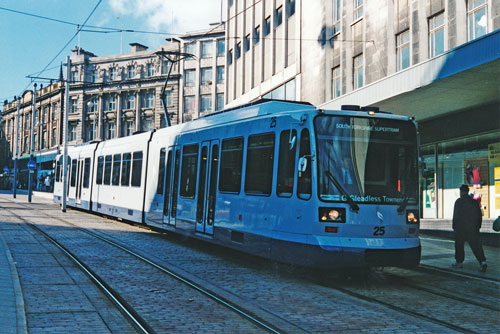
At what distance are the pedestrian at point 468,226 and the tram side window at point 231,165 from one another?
14.0 ft

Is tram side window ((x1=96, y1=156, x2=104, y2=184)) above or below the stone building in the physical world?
below

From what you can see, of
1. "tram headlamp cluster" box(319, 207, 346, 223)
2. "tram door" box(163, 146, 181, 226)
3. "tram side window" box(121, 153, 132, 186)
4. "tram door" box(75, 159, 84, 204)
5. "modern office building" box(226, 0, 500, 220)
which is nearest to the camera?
"tram headlamp cluster" box(319, 207, 346, 223)

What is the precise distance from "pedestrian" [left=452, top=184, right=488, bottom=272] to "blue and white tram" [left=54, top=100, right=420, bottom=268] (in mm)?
2073

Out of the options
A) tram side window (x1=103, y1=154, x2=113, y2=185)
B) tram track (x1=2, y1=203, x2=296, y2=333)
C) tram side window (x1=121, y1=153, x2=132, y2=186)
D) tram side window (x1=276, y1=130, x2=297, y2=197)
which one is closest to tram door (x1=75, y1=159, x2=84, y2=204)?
tram side window (x1=103, y1=154, x2=113, y2=185)

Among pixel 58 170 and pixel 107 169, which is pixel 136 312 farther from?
pixel 58 170

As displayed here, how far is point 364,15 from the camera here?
922 inches

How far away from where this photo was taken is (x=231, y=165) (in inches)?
440

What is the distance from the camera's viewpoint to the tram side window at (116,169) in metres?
19.7

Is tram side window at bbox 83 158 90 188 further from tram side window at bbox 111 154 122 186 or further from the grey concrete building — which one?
the grey concrete building

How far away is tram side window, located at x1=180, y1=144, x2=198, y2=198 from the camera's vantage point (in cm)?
1298

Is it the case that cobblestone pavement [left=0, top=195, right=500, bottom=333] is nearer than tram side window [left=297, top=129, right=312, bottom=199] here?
Yes

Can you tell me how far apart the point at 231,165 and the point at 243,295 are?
3.81 meters

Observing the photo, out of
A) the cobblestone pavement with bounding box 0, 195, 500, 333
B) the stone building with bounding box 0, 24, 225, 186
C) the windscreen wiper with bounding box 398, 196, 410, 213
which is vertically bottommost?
the cobblestone pavement with bounding box 0, 195, 500, 333

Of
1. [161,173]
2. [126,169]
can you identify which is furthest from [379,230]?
[126,169]
